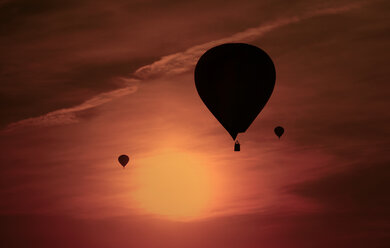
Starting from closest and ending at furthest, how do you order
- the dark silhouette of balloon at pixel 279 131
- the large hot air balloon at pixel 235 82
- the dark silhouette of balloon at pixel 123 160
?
the large hot air balloon at pixel 235 82
the dark silhouette of balloon at pixel 279 131
the dark silhouette of balloon at pixel 123 160

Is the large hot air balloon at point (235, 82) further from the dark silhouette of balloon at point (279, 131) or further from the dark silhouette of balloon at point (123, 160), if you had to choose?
the dark silhouette of balloon at point (123, 160)

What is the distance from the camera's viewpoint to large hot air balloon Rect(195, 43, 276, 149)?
203 feet

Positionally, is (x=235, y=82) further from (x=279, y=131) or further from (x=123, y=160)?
(x=123, y=160)

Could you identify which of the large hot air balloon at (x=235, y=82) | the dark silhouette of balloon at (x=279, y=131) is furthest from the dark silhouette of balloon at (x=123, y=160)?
the large hot air balloon at (x=235, y=82)

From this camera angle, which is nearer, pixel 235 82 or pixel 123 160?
pixel 235 82

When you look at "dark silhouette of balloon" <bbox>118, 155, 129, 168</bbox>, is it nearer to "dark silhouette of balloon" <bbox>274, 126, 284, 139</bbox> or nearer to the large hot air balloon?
"dark silhouette of balloon" <bbox>274, 126, 284, 139</bbox>

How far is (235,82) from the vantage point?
62625mm

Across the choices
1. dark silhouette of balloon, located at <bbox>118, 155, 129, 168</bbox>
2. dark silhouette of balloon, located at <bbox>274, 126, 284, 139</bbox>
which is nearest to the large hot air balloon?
dark silhouette of balloon, located at <bbox>274, 126, 284, 139</bbox>

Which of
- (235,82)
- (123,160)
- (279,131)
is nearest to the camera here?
(235,82)

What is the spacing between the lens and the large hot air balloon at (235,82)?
6181 centimetres

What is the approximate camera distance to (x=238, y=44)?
202 feet

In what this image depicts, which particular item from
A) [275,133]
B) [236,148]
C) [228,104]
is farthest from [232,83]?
[275,133]

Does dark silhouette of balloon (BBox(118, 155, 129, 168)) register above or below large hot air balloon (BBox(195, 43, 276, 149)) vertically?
above

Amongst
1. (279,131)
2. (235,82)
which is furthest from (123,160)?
(235,82)
